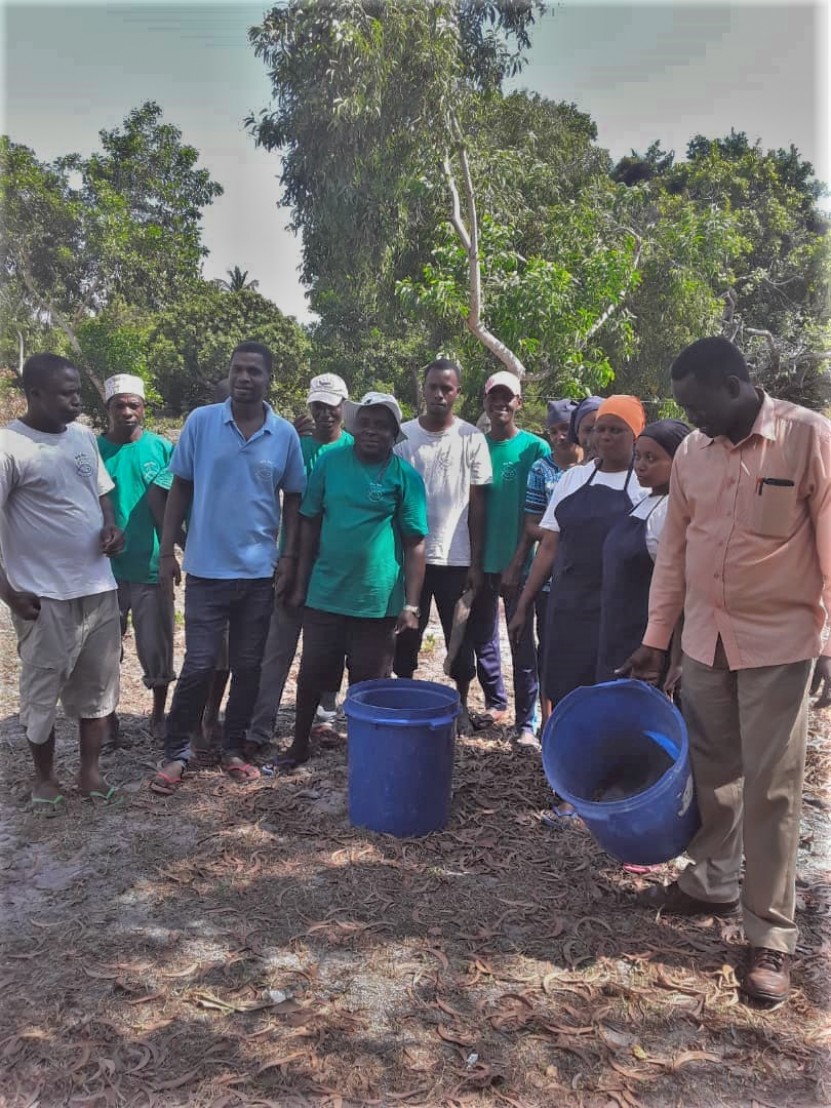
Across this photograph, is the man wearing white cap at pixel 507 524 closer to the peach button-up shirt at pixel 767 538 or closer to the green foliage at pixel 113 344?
the peach button-up shirt at pixel 767 538

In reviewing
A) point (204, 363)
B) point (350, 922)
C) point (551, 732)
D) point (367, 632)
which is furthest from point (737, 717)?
point (204, 363)

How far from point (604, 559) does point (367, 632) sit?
4.21 ft

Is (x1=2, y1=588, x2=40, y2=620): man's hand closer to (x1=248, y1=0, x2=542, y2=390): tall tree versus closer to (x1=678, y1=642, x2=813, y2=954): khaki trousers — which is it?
(x1=678, y1=642, x2=813, y2=954): khaki trousers

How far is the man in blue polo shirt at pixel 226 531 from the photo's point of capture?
4371 mm

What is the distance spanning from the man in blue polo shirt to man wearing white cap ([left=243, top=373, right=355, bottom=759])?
26cm

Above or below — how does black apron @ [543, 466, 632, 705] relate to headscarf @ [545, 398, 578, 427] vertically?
below

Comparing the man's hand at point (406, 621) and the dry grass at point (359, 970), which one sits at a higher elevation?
the man's hand at point (406, 621)

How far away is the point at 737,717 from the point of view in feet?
10.1

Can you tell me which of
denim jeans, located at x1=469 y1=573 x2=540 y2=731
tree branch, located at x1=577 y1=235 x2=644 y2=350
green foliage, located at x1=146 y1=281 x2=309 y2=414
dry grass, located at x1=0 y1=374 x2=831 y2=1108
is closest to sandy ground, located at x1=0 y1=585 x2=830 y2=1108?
dry grass, located at x1=0 y1=374 x2=831 y2=1108

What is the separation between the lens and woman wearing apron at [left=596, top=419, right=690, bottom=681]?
348cm

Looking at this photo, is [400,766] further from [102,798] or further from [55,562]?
[55,562]

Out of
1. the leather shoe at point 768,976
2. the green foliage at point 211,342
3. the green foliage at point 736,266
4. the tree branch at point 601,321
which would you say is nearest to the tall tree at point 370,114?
the tree branch at point 601,321

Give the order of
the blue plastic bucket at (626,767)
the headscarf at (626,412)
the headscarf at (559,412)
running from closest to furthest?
the blue plastic bucket at (626,767), the headscarf at (626,412), the headscarf at (559,412)

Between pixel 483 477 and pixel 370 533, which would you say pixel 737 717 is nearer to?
pixel 370 533
